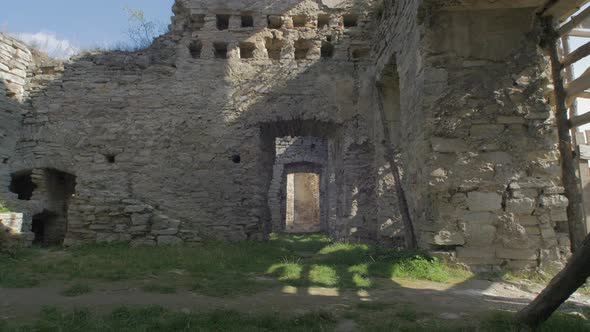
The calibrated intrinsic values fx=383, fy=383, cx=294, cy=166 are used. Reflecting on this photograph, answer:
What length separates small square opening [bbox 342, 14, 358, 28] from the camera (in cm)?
870

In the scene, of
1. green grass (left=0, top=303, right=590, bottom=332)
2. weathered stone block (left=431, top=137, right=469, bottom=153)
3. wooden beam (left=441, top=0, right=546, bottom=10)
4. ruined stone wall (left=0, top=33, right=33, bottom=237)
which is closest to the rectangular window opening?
ruined stone wall (left=0, top=33, right=33, bottom=237)

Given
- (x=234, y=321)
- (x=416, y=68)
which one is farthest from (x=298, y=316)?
(x=416, y=68)

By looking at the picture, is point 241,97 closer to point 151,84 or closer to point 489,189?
point 151,84

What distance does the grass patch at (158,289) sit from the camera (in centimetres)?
396

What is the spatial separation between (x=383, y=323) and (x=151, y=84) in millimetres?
7303

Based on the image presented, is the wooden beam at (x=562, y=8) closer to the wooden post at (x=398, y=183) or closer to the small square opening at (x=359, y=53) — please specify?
the wooden post at (x=398, y=183)

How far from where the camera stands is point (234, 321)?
290 cm

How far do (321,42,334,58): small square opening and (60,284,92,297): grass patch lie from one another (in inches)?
266

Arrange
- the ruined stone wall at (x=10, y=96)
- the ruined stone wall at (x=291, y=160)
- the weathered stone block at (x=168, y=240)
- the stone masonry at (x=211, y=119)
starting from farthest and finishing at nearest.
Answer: the ruined stone wall at (x=291, y=160), the ruined stone wall at (x=10, y=96), the stone masonry at (x=211, y=119), the weathered stone block at (x=168, y=240)

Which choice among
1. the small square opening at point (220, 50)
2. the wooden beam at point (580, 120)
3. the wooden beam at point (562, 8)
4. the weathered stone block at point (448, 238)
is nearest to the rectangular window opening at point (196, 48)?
the small square opening at point (220, 50)

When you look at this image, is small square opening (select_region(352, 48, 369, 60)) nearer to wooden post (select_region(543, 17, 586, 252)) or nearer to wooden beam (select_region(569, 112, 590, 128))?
wooden post (select_region(543, 17, 586, 252))

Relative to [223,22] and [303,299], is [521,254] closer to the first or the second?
[303,299]

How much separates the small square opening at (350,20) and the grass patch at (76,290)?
24.1ft

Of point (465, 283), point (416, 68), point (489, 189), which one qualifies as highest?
point (416, 68)
